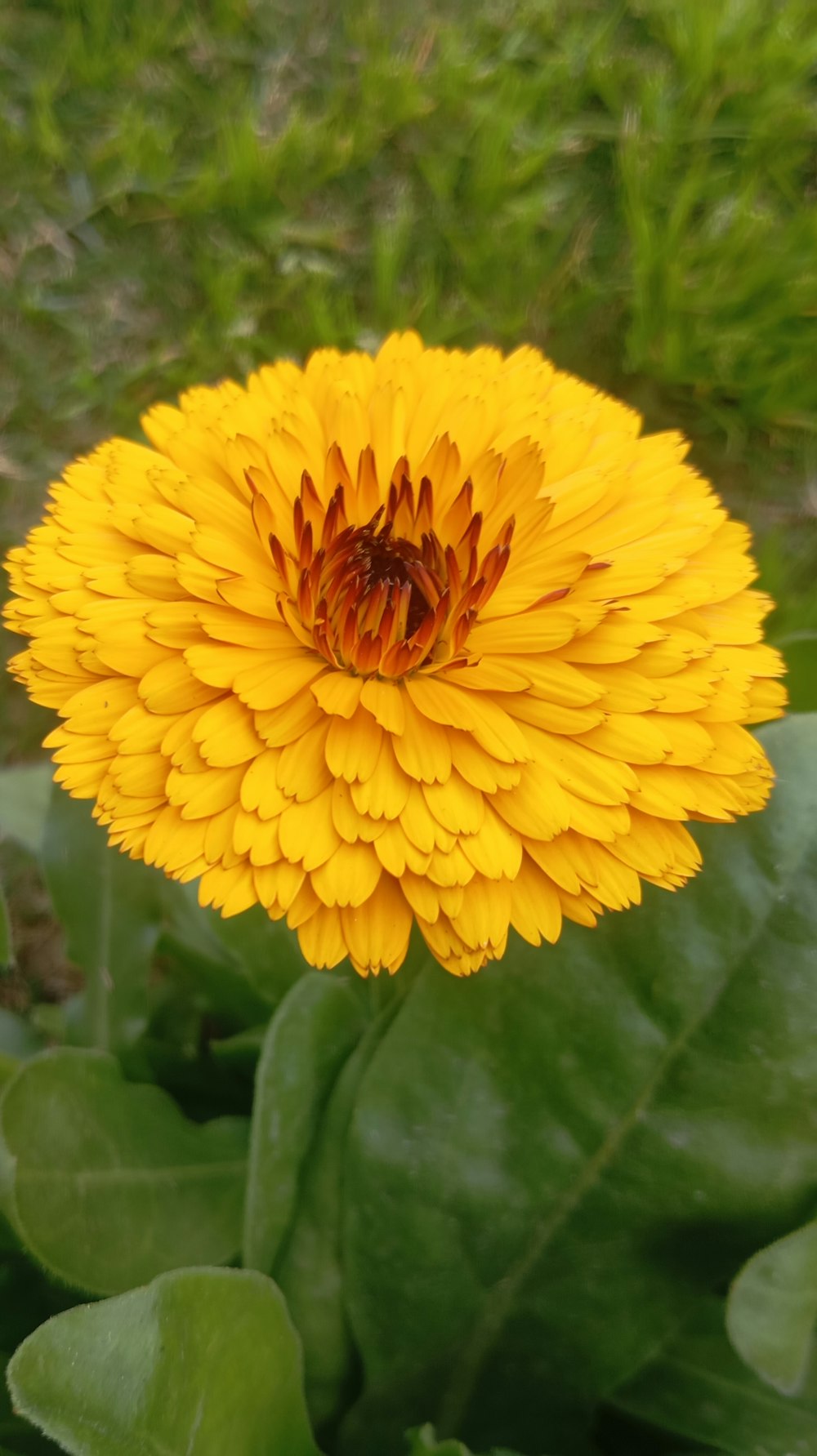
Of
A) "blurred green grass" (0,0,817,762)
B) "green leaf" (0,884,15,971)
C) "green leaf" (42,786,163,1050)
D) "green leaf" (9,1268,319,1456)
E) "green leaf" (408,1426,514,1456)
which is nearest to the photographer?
"green leaf" (9,1268,319,1456)

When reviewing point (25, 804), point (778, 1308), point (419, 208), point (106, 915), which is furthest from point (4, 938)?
point (419, 208)

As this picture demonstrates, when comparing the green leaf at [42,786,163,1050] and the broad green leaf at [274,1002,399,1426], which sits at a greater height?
the green leaf at [42,786,163,1050]

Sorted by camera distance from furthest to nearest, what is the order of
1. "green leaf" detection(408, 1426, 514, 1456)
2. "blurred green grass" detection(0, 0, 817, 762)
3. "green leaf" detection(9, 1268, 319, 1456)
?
"blurred green grass" detection(0, 0, 817, 762) < "green leaf" detection(408, 1426, 514, 1456) < "green leaf" detection(9, 1268, 319, 1456)

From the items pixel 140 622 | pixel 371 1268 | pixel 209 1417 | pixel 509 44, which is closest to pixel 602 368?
pixel 509 44

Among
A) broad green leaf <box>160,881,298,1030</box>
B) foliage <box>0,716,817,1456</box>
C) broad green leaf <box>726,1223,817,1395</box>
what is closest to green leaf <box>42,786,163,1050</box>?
broad green leaf <box>160,881,298,1030</box>

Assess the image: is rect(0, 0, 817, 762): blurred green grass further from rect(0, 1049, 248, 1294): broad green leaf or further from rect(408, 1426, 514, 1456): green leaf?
rect(408, 1426, 514, 1456): green leaf

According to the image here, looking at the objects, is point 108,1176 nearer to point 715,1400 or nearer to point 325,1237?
point 325,1237

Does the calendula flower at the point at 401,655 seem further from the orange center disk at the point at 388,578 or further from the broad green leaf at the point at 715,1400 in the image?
the broad green leaf at the point at 715,1400

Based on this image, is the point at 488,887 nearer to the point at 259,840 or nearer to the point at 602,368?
the point at 259,840

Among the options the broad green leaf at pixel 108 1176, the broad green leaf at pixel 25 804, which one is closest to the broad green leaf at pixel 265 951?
the broad green leaf at pixel 108 1176
